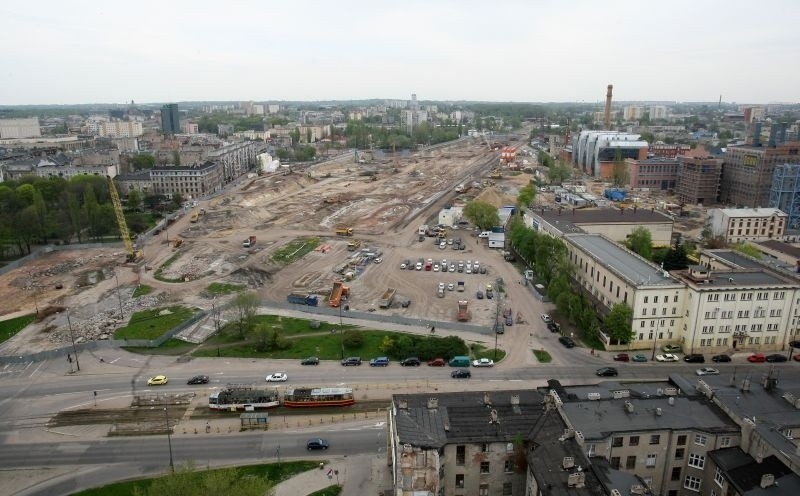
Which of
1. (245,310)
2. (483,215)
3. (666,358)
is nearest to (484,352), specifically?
(666,358)

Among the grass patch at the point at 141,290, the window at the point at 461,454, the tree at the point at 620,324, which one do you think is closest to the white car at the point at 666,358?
the tree at the point at 620,324

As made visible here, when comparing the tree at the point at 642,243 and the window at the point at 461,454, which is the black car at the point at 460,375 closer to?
the window at the point at 461,454

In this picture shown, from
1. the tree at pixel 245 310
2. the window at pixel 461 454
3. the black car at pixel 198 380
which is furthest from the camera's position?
the tree at pixel 245 310

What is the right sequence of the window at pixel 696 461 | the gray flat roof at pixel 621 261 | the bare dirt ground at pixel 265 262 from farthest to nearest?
the bare dirt ground at pixel 265 262 → the gray flat roof at pixel 621 261 → the window at pixel 696 461

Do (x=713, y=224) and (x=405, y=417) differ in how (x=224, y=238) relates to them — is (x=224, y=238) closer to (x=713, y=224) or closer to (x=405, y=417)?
(x=405, y=417)

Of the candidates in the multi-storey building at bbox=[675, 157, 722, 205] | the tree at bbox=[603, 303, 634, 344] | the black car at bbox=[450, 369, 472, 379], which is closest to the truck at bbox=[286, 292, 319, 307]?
the black car at bbox=[450, 369, 472, 379]

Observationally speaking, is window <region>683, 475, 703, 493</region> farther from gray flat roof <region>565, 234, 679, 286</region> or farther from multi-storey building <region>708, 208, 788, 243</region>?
multi-storey building <region>708, 208, 788, 243</region>

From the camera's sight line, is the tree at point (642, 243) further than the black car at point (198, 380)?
Yes
